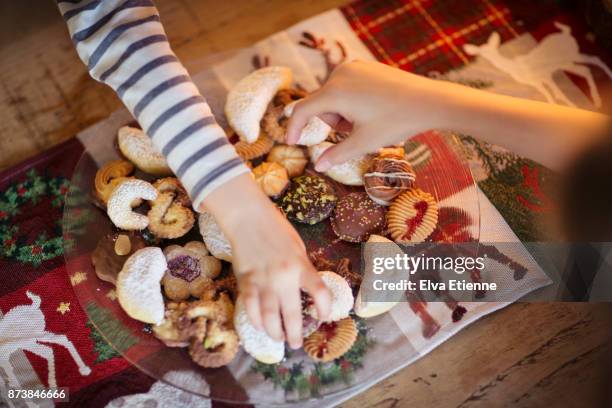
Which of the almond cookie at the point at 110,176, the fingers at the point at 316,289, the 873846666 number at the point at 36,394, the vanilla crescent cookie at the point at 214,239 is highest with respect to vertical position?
the fingers at the point at 316,289

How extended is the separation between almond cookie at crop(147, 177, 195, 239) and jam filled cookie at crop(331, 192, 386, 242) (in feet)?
0.59

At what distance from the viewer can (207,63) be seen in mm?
844

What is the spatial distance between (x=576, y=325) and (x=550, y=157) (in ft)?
0.92

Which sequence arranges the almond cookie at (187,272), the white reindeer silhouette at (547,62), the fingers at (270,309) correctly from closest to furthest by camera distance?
the fingers at (270,309)
the almond cookie at (187,272)
the white reindeer silhouette at (547,62)

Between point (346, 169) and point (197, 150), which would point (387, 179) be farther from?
point (197, 150)

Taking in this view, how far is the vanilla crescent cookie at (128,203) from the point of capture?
663 mm

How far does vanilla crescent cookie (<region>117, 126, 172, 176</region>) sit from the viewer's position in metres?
0.70

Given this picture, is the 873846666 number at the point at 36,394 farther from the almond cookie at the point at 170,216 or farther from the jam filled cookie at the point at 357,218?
the jam filled cookie at the point at 357,218

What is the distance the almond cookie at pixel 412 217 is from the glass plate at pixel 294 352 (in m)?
0.02

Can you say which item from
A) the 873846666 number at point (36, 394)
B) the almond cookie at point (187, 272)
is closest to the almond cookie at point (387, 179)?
the almond cookie at point (187, 272)

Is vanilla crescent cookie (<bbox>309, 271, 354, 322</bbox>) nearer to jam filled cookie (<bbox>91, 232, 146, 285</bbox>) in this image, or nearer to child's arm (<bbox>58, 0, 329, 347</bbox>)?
child's arm (<bbox>58, 0, 329, 347</bbox>)

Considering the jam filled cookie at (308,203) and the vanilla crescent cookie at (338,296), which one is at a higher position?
the jam filled cookie at (308,203)

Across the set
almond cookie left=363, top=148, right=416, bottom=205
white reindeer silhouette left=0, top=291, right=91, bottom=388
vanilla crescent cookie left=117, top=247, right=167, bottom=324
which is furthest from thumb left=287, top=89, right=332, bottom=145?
white reindeer silhouette left=0, top=291, right=91, bottom=388

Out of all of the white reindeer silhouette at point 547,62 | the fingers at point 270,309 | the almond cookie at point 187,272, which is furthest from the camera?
the white reindeer silhouette at point 547,62
